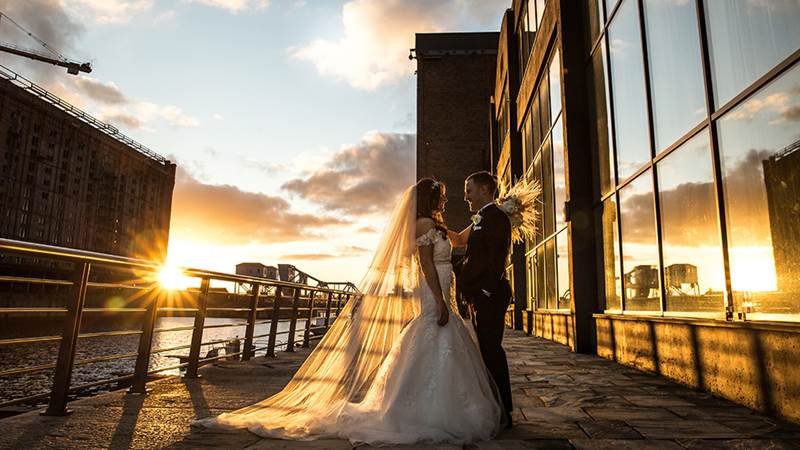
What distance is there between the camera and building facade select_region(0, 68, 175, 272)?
56.0 m

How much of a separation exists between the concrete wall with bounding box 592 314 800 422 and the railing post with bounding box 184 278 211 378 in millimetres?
5280

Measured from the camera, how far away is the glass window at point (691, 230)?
5.10 meters

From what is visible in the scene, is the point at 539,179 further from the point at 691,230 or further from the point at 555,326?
the point at 691,230

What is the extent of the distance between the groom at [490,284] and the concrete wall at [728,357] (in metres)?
2.07

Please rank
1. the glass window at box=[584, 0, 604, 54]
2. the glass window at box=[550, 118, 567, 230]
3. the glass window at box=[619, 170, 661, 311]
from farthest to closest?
the glass window at box=[550, 118, 567, 230] → the glass window at box=[584, 0, 604, 54] → the glass window at box=[619, 170, 661, 311]

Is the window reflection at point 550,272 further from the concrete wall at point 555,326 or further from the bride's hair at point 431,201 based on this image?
the bride's hair at point 431,201

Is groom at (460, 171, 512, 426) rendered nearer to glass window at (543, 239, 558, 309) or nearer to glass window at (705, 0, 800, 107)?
glass window at (705, 0, 800, 107)

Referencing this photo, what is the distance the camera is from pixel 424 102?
117 feet

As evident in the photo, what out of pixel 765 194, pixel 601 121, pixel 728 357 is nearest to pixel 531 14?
pixel 601 121

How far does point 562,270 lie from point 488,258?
804 cm

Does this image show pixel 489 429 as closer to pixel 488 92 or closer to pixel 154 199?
pixel 488 92

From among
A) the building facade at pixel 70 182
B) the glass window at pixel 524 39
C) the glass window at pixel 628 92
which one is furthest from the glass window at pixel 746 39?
the building facade at pixel 70 182

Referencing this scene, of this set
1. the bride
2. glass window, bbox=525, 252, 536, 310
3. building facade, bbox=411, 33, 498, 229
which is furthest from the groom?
building facade, bbox=411, 33, 498, 229

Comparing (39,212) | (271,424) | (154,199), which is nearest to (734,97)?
(271,424)
